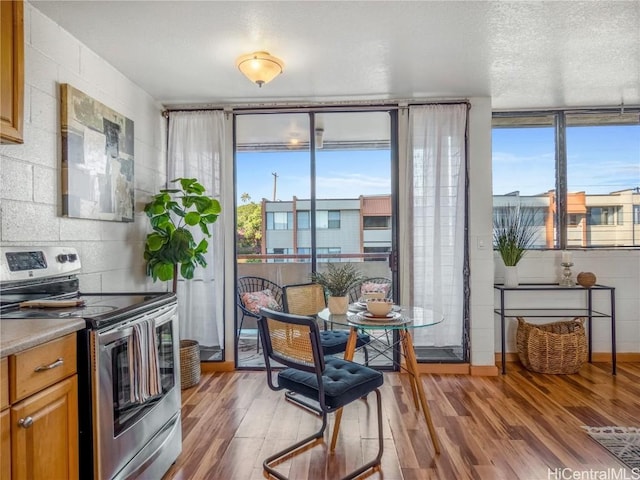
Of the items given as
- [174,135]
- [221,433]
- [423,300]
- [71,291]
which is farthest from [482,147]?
[71,291]

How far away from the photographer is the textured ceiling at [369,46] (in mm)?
2145

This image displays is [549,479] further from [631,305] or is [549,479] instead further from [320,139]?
[320,139]

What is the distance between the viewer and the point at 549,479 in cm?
196

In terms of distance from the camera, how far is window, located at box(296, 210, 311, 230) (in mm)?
3764

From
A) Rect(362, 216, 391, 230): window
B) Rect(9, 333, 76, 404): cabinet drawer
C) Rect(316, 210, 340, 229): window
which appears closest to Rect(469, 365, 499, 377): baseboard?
Rect(362, 216, 391, 230): window

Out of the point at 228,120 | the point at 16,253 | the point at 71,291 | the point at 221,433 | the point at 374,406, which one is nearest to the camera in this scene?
the point at 16,253

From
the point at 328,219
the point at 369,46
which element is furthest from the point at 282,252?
the point at 369,46

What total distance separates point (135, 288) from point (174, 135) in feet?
4.79

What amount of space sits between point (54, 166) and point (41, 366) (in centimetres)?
134

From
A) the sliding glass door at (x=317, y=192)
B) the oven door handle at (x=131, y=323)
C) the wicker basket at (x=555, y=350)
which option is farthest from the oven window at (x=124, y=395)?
the wicker basket at (x=555, y=350)

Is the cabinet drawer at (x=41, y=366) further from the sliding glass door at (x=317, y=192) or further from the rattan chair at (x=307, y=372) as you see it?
the sliding glass door at (x=317, y=192)

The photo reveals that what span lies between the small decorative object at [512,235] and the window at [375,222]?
1.10 metres

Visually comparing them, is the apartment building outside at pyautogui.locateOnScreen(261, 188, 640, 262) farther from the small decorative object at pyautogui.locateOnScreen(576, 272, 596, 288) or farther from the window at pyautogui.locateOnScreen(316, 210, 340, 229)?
the small decorative object at pyautogui.locateOnScreen(576, 272, 596, 288)

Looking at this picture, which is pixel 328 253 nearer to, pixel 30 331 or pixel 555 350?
pixel 555 350
